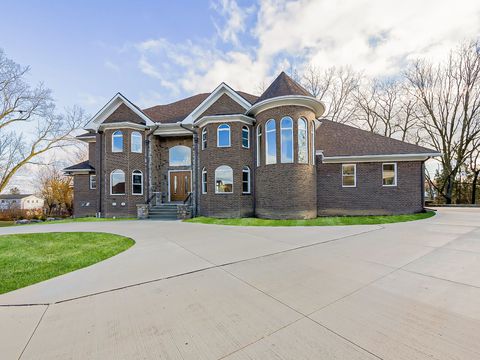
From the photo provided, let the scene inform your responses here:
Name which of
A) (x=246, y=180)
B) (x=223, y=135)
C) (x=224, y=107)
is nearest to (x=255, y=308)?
(x=246, y=180)

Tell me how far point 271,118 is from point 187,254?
899 centimetres

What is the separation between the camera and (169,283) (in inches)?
143

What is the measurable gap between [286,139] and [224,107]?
477 centimetres

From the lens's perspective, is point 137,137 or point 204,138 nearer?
point 204,138

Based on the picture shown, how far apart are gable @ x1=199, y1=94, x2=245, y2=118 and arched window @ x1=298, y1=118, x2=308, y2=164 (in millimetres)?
3841

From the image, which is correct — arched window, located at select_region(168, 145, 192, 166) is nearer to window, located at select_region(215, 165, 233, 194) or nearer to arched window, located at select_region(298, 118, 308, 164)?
window, located at select_region(215, 165, 233, 194)

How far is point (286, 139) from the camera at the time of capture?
11.5 metres

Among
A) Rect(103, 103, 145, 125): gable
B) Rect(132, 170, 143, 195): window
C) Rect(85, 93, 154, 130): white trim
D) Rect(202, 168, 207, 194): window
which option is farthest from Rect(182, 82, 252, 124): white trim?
Rect(132, 170, 143, 195): window

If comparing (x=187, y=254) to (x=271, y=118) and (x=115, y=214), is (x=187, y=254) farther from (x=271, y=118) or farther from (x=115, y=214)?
(x=115, y=214)

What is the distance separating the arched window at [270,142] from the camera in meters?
11.7

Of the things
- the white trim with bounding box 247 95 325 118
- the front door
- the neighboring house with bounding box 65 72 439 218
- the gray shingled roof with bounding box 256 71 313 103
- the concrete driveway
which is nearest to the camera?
the concrete driveway

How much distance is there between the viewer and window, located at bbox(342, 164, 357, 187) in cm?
1324

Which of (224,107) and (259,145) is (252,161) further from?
(224,107)

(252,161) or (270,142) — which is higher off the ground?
(270,142)
